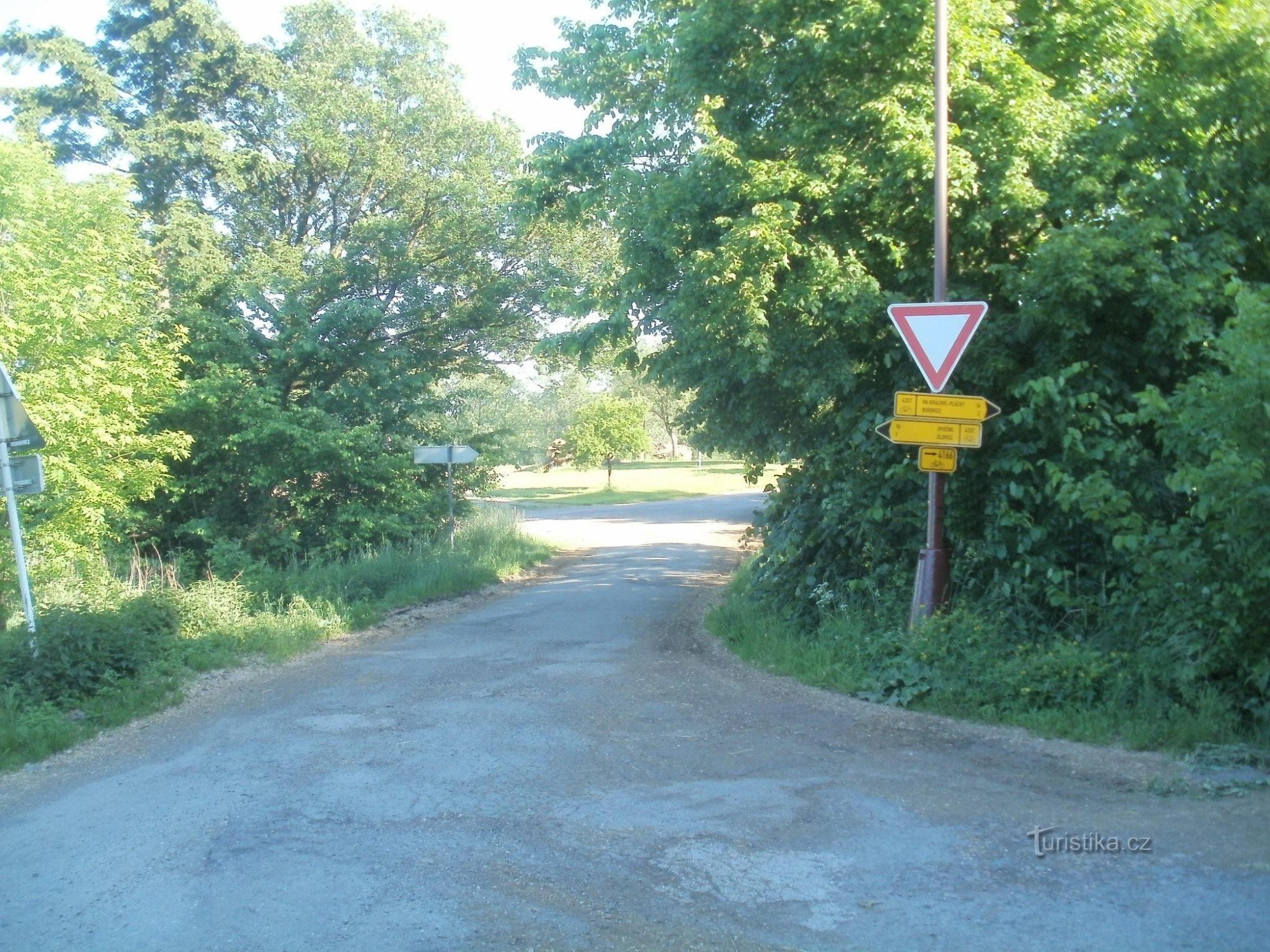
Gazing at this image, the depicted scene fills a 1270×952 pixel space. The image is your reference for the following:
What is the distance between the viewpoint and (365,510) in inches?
771

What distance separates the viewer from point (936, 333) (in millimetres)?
8672

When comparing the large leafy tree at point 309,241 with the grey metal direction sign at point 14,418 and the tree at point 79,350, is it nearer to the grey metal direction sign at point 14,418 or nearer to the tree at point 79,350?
the tree at point 79,350

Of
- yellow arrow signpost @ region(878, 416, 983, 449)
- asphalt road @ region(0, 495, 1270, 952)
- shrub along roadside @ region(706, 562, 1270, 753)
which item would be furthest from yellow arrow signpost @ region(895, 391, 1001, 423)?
asphalt road @ region(0, 495, 1270, 952)

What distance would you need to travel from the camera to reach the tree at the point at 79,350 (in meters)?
14.5

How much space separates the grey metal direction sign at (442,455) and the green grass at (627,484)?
63.1 ft

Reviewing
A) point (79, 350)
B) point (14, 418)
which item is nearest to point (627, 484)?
point (79, 350)

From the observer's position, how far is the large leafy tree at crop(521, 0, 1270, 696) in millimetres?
8680

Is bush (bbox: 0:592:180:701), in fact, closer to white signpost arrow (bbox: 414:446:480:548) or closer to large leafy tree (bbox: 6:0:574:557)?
white signpost arrow (bbox: 414:446:480:548)

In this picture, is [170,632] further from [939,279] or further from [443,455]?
[939,279]

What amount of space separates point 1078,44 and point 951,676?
6142 mm

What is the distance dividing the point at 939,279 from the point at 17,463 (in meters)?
8.15

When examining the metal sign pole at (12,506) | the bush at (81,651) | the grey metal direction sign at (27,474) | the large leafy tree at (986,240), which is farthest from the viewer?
the grey metal direction sign at (27,474)

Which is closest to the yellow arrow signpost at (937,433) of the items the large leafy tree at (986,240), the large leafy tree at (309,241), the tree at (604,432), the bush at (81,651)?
the large leafy tree at (986,240)

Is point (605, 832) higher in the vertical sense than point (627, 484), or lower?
higher
